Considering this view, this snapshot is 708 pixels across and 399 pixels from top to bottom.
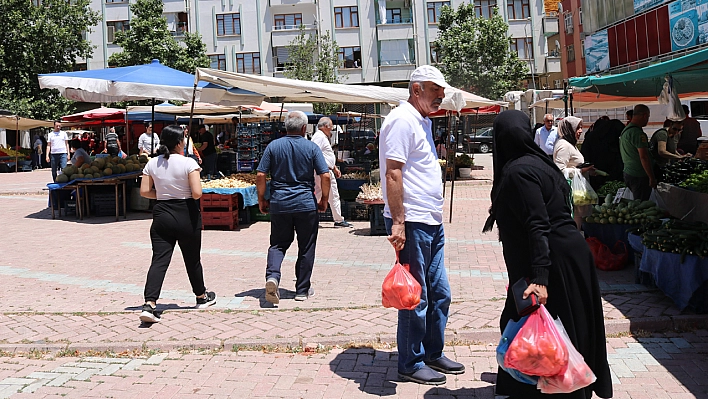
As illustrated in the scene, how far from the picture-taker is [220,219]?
11844mm

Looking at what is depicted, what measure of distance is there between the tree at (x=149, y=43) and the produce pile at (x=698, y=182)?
36.4 m

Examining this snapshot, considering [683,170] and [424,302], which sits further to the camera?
[683,170]

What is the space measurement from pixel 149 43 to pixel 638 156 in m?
36.0

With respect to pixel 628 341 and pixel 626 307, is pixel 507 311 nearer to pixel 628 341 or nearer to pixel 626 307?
pixel 628 341

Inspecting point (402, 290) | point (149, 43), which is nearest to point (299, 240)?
point (402, 290)

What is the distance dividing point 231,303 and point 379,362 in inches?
85.9

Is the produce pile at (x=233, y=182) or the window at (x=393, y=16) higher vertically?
the window at (x=393, y=16)

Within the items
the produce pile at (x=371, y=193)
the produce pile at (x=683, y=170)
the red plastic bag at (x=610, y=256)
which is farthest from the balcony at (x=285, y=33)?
the red plastic bag at (x=610, y=256)

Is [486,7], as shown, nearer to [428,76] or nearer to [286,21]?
[286,21]

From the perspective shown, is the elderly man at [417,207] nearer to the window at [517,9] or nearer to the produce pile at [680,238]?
the produce pile at [680,238]

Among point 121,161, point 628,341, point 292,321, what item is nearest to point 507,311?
point 628,341

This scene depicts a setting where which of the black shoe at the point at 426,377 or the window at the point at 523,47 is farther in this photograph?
the window at the point at 523,47

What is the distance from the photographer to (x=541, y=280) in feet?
11.8

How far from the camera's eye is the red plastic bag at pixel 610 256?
25.7ft
